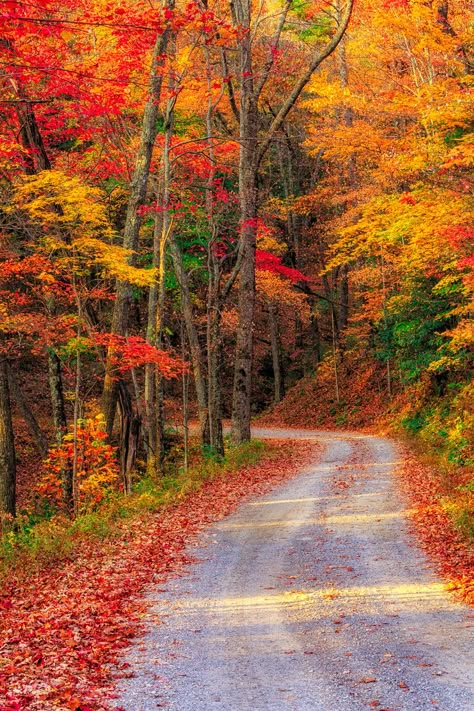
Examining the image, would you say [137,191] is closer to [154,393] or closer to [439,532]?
[154,393]

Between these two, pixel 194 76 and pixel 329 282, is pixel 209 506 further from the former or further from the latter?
pixel 329 282

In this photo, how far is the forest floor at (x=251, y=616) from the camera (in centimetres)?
Result: 566

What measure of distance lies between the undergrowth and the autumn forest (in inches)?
2.8

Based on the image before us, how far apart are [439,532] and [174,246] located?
41.3 ft

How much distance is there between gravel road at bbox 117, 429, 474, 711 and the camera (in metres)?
5.58

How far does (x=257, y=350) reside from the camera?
44.8m

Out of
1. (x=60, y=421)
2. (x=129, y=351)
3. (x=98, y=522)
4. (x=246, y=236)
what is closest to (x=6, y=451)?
(x=60, y=421)

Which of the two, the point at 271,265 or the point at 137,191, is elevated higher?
the point at 271,265

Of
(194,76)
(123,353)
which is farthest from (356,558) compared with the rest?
(194,76)

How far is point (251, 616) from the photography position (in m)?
7.71

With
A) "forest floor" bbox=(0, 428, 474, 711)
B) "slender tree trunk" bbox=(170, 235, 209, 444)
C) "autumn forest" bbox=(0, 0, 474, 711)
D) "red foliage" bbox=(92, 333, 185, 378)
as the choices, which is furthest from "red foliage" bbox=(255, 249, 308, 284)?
"forest floor" bbox=(0, 428, 474, 711)

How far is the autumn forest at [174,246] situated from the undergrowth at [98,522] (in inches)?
2.8

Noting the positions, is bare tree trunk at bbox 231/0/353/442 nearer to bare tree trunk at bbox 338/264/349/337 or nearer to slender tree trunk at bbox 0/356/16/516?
slender tree trunk at bbox 0/356/16/516

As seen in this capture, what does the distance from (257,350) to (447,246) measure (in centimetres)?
2667
